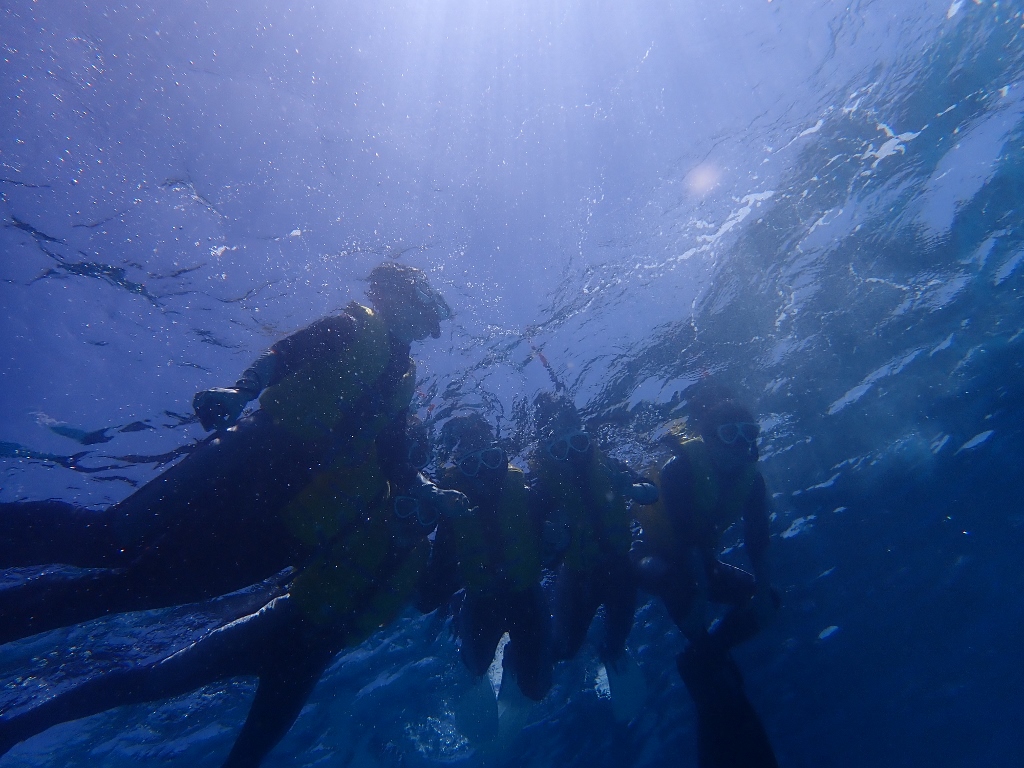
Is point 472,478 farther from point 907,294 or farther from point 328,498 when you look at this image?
point 907,294

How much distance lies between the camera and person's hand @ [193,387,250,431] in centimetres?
415

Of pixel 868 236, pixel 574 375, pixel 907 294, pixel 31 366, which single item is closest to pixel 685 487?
pixel 574 375

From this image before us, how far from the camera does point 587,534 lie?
759cm

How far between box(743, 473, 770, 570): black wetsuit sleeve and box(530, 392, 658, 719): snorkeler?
96.2 inches

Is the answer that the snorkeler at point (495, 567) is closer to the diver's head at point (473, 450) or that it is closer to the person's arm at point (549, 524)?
the diver's head at point (473, 450)

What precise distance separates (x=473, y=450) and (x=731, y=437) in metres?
4.39

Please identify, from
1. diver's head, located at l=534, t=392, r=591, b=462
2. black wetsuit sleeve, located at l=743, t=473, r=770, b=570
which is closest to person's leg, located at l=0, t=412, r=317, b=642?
diver's head, located at l=534, t=392, r=591, b=462

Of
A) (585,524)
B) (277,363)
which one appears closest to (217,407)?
(277,363)

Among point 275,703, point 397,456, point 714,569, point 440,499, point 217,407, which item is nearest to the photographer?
point 217,407

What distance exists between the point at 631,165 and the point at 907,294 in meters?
7.52

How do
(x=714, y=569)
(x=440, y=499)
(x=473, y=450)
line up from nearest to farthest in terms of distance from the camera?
(x=440, y=499) → (x=473, y=450) → (x=714, y=569)

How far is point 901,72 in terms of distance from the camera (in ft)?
25.7

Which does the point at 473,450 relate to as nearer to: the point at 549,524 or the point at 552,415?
the point at 549,524

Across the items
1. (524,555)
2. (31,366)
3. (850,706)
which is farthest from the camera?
(850,706)
